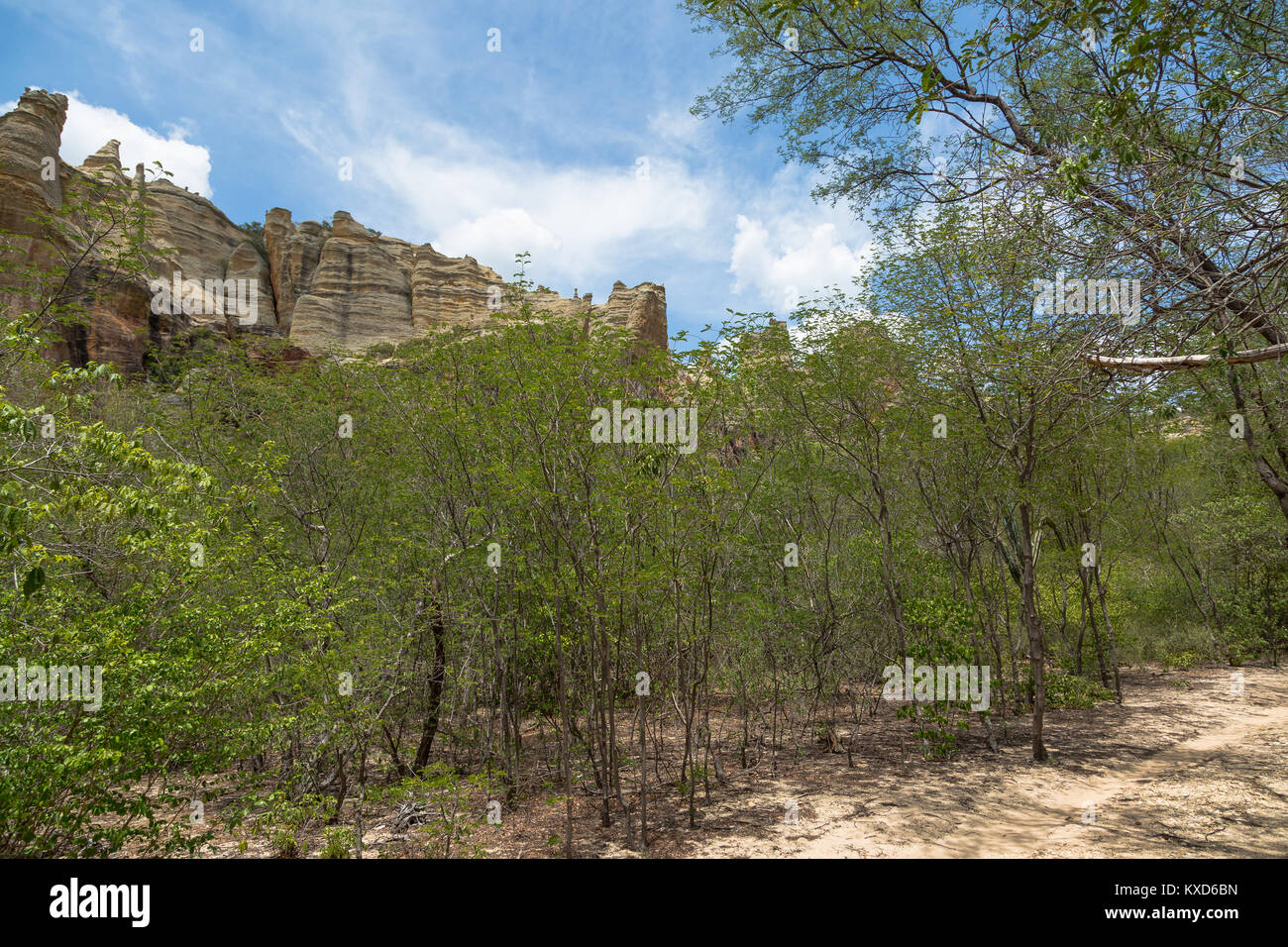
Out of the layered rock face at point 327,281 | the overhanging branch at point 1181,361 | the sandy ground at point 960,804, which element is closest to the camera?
the overhanging branch at point 1181,361

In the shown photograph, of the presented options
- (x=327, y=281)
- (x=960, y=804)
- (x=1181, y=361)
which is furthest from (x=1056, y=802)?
(x=327, y=281)

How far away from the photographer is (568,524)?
5883 mm

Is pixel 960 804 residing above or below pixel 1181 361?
below

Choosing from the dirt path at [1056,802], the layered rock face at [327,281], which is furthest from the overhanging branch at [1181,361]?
the layered rock face at [327,281]

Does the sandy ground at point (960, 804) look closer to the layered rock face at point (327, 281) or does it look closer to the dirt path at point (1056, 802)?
the dirt path at point (1056, 802)

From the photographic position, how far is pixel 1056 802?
21.5 feet

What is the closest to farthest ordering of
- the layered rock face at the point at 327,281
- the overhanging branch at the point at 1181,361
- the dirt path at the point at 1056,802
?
the overhanging branch at the point at 1181,361 → the dirt path at the point at 1056,802 → the layered rock face at the point at 327,281

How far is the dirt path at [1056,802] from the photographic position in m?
5.40

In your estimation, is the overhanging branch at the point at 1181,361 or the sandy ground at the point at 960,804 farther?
the sandy ground at the point at 960,804

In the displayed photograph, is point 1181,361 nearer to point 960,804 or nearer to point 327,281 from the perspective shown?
point 960,804

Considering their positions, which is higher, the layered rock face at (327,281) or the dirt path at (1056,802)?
the layered rock face at (327,281)

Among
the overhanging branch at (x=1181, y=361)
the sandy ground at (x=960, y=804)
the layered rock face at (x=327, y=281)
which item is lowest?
the sandy ground at (x=960, y=804)

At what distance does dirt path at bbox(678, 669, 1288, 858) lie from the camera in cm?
540

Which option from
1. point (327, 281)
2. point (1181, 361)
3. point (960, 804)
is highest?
point (327, 281)
